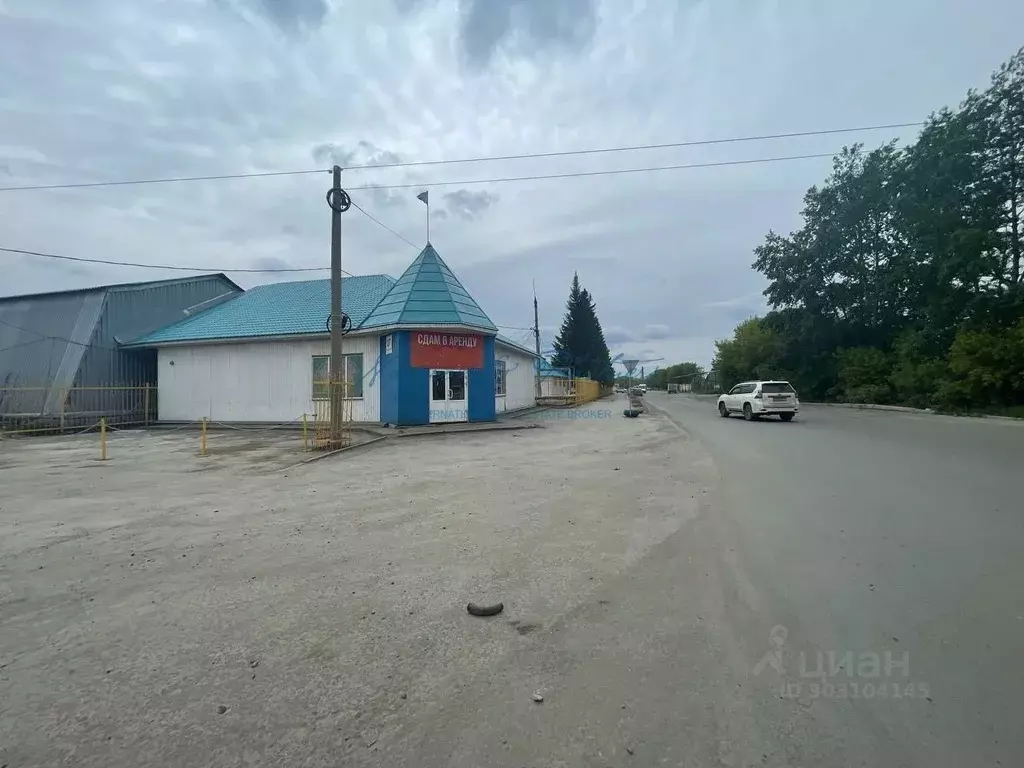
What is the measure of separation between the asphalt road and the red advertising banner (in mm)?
12061

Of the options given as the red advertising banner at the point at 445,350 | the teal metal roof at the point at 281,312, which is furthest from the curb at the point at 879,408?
the teal metal roof at the point at 281,312

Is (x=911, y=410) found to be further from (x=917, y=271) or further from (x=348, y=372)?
(x=348, y=372)

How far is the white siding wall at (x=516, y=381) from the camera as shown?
2627 centimetres

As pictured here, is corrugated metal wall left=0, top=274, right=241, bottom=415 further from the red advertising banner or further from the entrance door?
the entrance door

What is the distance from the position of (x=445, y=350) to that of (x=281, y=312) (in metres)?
8.22

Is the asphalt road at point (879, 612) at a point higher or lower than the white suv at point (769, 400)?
lower

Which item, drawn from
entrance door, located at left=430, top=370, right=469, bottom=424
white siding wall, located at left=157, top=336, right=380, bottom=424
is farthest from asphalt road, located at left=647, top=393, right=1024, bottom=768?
white siding wall, located at left=157, top=336, right=380, bottom=424

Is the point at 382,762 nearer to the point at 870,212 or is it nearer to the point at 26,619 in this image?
the point at 26,619

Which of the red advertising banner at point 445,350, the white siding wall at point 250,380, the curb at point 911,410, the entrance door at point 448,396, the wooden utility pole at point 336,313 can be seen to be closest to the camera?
the wooden utility pole at point 336,313

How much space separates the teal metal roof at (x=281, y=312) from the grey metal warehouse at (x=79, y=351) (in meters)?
1.08

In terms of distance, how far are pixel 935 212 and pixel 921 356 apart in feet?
24.4

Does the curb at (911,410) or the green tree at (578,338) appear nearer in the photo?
the curb at (911,410)

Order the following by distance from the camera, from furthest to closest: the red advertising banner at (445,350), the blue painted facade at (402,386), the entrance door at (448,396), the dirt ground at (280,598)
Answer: the entrance door at (448,396) < the red advertising banner at (445,350) < the blue painted facade at (402,386) < the dirt ground at (280,598)

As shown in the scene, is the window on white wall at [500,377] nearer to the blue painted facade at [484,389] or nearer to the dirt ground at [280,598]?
the blue painted facade at [484,389]
